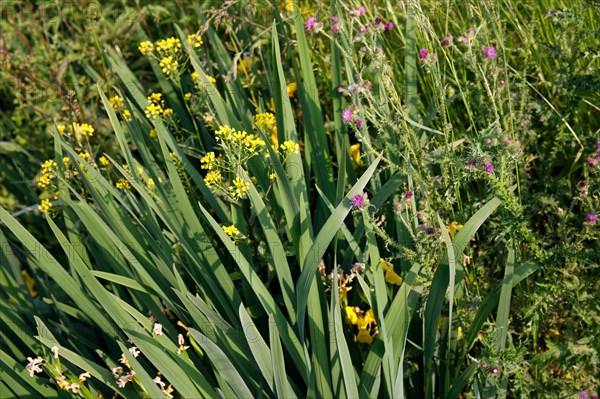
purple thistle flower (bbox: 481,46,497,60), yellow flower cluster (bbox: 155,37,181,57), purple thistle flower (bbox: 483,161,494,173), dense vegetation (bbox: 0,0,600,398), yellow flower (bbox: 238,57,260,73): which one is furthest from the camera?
yellow flower (bbox: 238,57,260,73)

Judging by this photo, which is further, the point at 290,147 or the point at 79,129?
the point at 79,129

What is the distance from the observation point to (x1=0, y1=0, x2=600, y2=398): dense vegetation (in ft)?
5.23

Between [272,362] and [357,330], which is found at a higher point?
[272,362]

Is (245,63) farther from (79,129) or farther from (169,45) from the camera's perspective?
(79,129)

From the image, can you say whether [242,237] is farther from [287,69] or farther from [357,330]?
[287,69]

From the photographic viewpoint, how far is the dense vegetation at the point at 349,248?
1.59 meters

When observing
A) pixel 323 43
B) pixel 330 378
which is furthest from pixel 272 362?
pixel 323 43

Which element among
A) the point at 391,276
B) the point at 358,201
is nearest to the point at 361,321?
the point at 391,276

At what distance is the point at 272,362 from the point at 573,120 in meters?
1.29

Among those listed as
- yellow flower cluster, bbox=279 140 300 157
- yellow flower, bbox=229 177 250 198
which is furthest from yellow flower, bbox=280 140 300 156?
yellow flower, bbox=229 177 250 198

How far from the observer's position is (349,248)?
1.89 meters

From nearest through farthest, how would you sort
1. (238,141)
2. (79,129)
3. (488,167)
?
(488,167) → (238,141) → (79,129)

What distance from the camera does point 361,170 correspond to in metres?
2.24

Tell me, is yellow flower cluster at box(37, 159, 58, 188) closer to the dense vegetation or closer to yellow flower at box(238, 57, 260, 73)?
the dense vegetation
